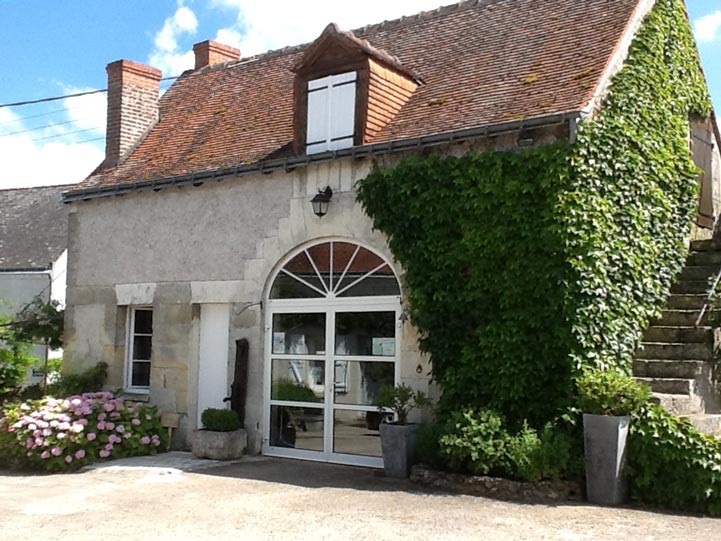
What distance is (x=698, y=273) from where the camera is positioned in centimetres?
1075

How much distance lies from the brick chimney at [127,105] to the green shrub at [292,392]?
223 inches

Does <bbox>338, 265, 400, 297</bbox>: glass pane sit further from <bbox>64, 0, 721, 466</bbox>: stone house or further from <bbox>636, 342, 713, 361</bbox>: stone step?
<bbox>636, 342, 713, 361</bbox>: stone step

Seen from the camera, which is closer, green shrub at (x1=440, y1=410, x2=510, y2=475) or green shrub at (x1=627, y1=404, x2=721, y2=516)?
green shrub at (x1=627, y1=404, x2=721, y2=516)

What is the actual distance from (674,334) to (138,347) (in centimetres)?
811

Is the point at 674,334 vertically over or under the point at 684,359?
over

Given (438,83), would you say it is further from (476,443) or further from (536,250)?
(476,443)

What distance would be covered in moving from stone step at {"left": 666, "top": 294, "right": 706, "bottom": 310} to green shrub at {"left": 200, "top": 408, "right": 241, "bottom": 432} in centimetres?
589

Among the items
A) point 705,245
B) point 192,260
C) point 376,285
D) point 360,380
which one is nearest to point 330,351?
point 360,380

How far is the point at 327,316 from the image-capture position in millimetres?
10539

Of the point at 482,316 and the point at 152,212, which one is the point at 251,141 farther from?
the point at 482,316

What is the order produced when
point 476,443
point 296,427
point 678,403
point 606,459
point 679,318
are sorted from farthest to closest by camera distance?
point 296,427 → point 679,318 → point 678,403 → point 476,443 → point 606,459

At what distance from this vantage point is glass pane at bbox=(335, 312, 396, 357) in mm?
9938

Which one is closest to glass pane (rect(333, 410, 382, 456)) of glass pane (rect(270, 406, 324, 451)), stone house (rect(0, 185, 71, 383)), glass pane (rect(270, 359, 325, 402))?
glass pane (rect(270, 406, 324, 451))

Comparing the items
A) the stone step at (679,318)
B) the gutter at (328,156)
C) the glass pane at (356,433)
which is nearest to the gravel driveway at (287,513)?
the glass pane at (356,433)
